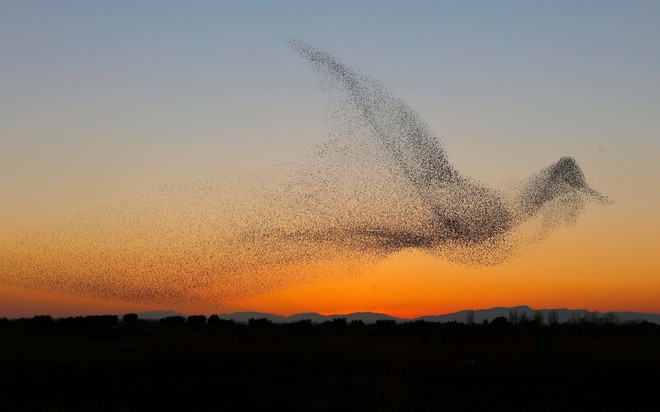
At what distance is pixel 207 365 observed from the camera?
25.8 meters

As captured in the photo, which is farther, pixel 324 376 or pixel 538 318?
pixel 538 318

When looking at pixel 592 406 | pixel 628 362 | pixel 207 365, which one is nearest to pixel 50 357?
pixel 207 365

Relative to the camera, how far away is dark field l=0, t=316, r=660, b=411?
64.3 ft

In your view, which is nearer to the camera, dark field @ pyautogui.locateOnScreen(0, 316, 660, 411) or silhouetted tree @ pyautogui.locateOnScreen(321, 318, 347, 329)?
dark field @ pyautogui.locateOnScreen(0, 316, 660, 411)

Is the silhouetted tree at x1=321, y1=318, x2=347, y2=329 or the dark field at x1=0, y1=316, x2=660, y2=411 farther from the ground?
the silhouetted tree at x1=321, y1=318, x2=347, y2=329

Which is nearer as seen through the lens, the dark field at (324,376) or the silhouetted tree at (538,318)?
the dark field at (324,376)

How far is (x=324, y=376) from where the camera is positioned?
24.4 meters

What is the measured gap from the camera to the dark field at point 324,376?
1961 centimetres

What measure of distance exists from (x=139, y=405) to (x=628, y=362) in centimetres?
1564

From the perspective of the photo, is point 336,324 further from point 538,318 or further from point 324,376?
point 324,376

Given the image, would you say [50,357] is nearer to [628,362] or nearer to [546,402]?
[546,402]

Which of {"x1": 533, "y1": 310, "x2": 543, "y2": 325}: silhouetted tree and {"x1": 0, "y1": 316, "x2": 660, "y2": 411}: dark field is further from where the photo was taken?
{"x1": 533, "y1": 310, "x2": 543, "y2": 325}: silhouetted tree

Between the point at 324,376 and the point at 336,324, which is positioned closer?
the point at 324,376

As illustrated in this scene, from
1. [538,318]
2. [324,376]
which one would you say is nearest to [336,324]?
[538,318]
